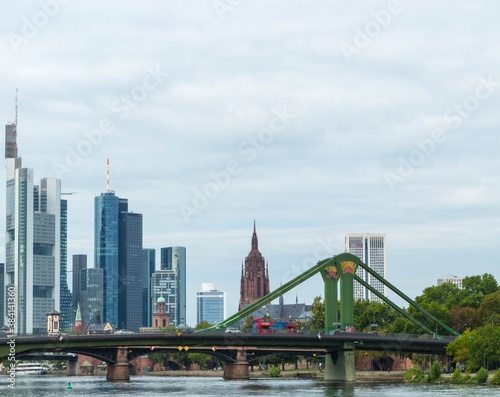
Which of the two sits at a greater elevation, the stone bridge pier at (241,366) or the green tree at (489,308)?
the green tree at (489,308)

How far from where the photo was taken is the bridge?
519 ft

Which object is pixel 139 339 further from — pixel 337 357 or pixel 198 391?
pixel 337 357

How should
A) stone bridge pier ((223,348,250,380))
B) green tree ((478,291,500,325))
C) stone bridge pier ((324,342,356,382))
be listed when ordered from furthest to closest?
stone bridge pier ((223,348,250,380)), green tree ((478,291,500,325)), stone bridge pier ((324,342,356,382))

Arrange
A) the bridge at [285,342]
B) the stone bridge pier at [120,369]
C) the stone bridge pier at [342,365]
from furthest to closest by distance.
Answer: the stone bridge pier at [120,369] < the stone bridge pier at [342,365] < the bridge at [285,342]

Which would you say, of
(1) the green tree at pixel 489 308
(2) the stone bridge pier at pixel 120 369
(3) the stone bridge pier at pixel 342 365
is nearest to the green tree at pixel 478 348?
(3) the stone bridge pier at pixel 342 365

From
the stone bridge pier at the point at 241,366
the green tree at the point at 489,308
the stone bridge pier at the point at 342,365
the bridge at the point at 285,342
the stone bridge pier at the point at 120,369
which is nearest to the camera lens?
the bridge at the point at 285,342

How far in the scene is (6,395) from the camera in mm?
137750

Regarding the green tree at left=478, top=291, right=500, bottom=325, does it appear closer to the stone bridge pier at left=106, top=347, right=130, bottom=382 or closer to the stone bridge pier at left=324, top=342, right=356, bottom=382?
the stone bridge pier at left=324, top=342, right=356, bottom=382

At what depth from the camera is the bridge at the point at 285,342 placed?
158250mm

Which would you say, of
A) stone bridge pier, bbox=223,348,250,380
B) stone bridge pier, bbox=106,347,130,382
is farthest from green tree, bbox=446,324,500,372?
stone bridge pier, bbox=106,347,130,382

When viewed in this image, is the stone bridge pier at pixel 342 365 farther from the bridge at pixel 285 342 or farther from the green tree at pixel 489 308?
the green tree at pixel 489 308

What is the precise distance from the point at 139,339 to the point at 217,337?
32.9 feet

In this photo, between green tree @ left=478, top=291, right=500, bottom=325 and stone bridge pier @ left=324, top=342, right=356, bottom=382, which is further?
green tree @ left=478, top=291, right=500, bottom=325

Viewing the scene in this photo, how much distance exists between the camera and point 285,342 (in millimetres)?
165500
